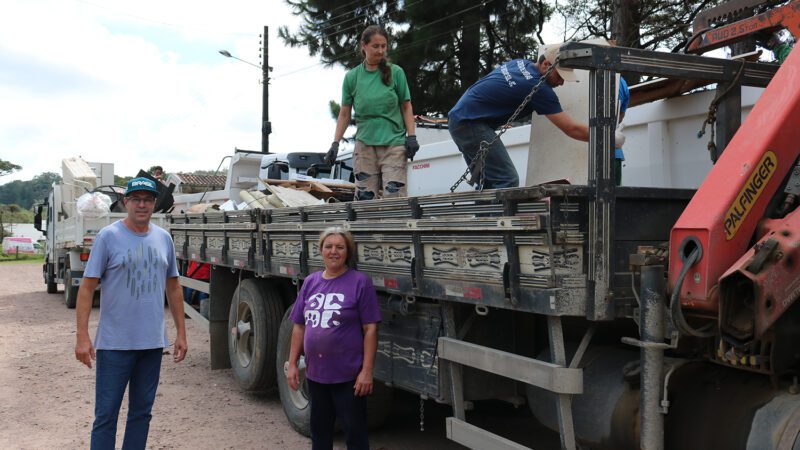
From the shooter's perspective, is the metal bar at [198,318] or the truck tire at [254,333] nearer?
the truck tire at [254,333]

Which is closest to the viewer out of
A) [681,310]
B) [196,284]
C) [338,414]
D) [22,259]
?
[681,310]

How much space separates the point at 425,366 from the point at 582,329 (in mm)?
995

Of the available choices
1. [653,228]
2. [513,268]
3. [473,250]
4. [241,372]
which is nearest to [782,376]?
[653,228]

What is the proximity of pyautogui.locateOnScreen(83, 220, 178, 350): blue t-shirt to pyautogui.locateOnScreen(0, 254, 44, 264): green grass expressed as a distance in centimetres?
3043

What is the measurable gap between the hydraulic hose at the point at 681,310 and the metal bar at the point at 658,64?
2.84 ft

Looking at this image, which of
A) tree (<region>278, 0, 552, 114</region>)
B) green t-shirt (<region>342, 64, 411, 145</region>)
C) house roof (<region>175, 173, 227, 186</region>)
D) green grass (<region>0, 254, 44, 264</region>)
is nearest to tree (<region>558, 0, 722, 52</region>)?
tree (<region>278, 0, 552, 114</region>)

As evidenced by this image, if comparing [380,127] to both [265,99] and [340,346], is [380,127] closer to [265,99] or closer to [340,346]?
[340,346]

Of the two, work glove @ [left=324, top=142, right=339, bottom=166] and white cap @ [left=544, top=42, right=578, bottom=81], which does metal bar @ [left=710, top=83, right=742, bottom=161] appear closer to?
white cap @ [left=544, top=42, right=578, bottom=81]

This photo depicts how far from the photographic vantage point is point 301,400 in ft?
17.9

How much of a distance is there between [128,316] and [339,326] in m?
1.20

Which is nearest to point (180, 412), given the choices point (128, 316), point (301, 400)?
point (301, 400)

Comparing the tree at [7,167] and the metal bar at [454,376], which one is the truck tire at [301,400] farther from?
the tree at [7,167]

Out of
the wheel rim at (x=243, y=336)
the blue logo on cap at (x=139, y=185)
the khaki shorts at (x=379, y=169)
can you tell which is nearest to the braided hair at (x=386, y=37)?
the khaki shorts at (x=379, y=169)

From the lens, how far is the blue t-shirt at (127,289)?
3998 millimetres
